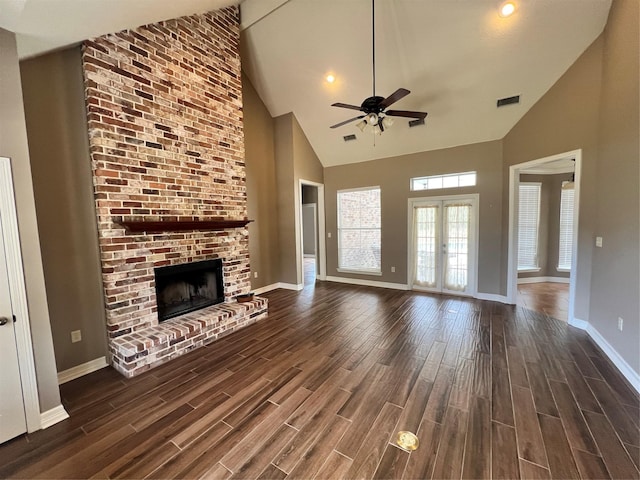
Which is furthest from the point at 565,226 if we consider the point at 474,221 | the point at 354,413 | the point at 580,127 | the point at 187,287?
the point at 187,287

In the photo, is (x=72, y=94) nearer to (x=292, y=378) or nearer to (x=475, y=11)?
(x=292, y=378)

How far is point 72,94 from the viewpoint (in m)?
2.61

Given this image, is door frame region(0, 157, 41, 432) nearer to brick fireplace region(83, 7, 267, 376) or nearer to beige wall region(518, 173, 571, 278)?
brick fireplace region(83, 7, 267, 376)

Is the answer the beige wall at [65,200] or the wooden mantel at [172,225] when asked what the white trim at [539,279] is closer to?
the wooden mantel at [172,225]

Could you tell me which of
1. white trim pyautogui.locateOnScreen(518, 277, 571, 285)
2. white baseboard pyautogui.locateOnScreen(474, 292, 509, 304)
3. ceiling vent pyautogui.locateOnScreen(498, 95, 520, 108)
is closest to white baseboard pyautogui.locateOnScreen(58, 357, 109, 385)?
white baseboard pyautogui.locateOnScreen(474, 292, 509, 304)

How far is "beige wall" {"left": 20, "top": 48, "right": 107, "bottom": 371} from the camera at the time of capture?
2420 millimetres

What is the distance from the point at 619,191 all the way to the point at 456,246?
8.87 ft

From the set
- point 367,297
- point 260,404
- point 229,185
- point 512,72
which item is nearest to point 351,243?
point 367,297

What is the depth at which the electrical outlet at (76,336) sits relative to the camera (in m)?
2.65

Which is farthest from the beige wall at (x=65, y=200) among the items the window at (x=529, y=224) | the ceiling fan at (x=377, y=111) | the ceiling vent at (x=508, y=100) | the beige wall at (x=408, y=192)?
the window at (x=529, y=224)

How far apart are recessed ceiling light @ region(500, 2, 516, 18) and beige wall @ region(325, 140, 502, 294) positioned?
2.13m

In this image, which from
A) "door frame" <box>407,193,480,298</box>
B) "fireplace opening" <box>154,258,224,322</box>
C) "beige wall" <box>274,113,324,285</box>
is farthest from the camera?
"beige wall" <box>274,113,324,285</box>

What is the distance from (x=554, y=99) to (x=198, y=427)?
5.87 metres

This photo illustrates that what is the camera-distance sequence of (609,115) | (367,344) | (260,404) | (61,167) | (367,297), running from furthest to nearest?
1. (367,297)
2. (367,344)
3. (609,115)
4. (61,167)
5. (260,404)
